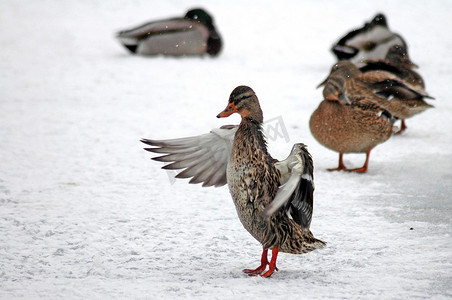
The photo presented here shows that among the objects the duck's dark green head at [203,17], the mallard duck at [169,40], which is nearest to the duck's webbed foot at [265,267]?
the mallard duck at [169,40]

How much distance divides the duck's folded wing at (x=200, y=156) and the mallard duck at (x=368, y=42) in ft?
17.4

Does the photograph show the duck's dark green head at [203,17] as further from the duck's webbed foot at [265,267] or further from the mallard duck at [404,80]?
the duck's webbed foot at [265,267]

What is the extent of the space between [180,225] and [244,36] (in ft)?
24.8

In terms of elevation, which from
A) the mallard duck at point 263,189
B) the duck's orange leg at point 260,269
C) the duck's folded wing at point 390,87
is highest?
the duck's folded wing at point 390,87

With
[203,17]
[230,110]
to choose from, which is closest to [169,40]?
[203,17]

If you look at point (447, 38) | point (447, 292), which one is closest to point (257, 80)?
point (447, 38)

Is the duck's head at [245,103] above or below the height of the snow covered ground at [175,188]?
above

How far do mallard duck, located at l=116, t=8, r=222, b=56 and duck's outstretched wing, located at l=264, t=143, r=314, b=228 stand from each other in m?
6.65

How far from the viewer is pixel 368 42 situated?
8688mm

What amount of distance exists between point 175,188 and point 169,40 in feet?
17.3

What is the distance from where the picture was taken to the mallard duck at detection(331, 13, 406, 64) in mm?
8539

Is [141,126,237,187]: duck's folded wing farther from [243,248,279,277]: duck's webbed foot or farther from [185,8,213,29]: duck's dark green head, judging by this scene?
[185,8,213,29]: duck's dark green head

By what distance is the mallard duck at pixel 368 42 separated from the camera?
8.54 metres

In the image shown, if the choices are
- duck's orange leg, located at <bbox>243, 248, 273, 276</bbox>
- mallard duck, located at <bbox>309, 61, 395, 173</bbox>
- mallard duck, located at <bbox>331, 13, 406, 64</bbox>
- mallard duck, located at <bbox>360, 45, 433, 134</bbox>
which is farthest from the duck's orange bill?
mallard duck, located at <bbox>331, 13, 406, 64</bbox>
